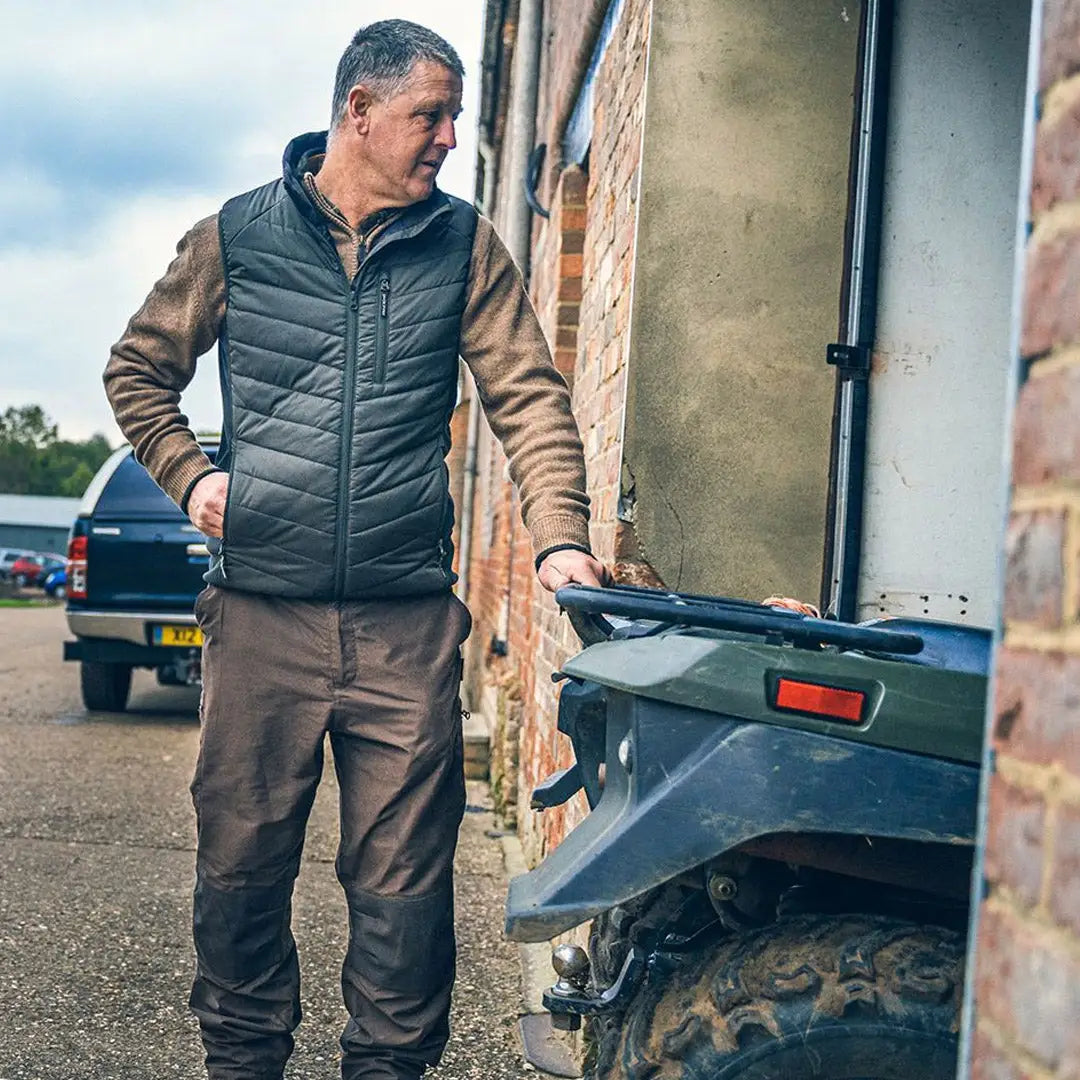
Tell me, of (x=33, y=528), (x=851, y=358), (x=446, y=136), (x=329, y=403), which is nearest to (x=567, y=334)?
(x=851, y=358)

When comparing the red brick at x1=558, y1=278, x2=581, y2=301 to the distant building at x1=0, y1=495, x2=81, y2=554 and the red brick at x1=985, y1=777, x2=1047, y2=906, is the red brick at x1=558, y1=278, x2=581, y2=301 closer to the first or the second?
the red brick at x1=985, y1=777, x2=1047, y2=906

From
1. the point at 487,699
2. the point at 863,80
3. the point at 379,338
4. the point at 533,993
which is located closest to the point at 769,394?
the point at 863,80

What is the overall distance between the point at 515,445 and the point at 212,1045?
1.30 m

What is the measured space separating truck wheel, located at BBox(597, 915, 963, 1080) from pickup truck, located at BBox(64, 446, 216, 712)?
760 centimetres

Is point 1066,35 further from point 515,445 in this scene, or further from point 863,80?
point 863,80

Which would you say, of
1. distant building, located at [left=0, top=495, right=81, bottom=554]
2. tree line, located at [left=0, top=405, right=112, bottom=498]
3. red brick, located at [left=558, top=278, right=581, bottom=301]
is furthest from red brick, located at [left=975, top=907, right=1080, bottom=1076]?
tree line, located at [left=0, top=405, right=112, bottom=498]

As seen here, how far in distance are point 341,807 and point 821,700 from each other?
1398 millimetres

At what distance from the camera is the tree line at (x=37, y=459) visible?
10681cm

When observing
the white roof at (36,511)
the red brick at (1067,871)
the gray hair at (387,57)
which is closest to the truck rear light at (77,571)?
the gray hair at (387,57)

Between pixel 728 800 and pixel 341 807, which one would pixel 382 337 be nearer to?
pixel 341 807

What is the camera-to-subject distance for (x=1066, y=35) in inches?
45.6

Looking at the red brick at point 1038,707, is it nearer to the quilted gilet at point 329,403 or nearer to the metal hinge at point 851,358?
the quilted gilet at point 329,403

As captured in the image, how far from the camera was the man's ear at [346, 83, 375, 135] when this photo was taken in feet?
8.73

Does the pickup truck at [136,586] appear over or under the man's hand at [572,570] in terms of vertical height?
under
